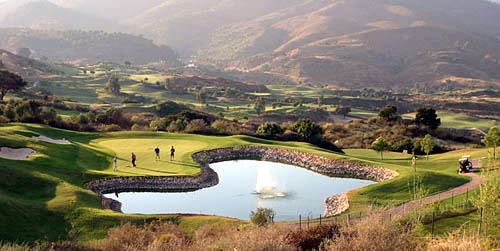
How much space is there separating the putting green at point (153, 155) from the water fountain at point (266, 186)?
5.21m

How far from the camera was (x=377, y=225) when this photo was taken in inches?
576

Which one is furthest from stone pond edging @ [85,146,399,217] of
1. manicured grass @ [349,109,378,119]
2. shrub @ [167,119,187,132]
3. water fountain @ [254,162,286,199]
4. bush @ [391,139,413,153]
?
manicured grass @ [349,109,378,119]

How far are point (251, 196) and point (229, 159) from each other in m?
13.0

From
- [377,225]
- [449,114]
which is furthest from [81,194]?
[449,114]

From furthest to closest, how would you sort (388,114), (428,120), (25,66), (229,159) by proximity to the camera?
(25,66), (388,114), (428,120), (229,159)

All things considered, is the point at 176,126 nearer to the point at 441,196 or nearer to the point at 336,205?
the point at 336,205

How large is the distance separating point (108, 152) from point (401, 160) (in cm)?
2894

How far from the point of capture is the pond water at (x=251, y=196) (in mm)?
29672

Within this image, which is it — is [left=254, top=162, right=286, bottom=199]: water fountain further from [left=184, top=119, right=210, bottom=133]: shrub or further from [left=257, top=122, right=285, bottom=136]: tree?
[left=257, top=122, right=285, bottom=136]: tree

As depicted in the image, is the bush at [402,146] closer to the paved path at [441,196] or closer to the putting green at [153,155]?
the paved path at [441,196]

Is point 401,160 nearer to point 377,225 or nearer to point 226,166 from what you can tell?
point 226,166

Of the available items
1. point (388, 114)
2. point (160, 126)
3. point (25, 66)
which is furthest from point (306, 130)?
point (25, 66)

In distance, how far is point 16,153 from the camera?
116 feet

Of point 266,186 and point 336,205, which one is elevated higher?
point 266,186
